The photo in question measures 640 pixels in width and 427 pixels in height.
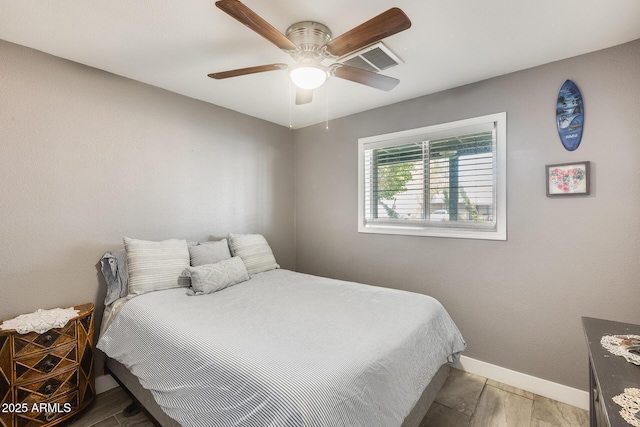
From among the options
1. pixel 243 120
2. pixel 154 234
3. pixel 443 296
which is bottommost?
pixel 443 296

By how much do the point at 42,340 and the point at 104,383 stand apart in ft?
2.43

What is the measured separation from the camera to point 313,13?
5.28 ft

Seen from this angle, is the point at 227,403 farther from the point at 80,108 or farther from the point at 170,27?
the point at 80,108

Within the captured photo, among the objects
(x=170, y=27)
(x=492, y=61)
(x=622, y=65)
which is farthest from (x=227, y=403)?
(x=622, y=65)

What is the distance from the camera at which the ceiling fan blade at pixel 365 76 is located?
1733 mm

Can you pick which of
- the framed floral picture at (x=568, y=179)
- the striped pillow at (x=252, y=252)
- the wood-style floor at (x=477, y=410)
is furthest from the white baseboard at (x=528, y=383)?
the striped pillow at (x=252, y=252)

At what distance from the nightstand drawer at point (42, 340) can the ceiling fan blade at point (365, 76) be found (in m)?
2.37

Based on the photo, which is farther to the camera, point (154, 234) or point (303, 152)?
point (303, 152)

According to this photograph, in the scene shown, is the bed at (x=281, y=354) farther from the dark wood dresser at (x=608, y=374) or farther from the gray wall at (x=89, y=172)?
the dark wood dresser at (x=608, y=374)

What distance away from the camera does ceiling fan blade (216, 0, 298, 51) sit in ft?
3.85

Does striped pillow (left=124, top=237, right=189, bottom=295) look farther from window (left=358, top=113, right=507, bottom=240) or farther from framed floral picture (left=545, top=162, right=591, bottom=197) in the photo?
framed floral picture (left=545, top=162, right=591, bottom=197)

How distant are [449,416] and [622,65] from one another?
2609 millimetres

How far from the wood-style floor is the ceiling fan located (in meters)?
2.25

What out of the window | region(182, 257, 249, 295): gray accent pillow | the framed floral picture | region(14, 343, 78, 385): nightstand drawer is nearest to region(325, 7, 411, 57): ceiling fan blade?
the window
